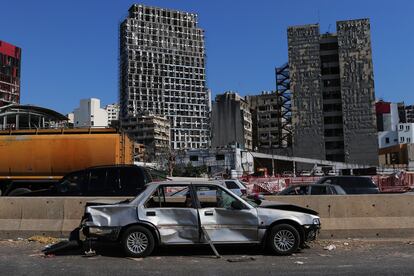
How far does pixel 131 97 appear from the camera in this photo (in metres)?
191

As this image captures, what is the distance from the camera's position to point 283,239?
34.1ft

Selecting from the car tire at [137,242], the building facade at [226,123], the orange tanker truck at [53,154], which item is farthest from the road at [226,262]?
the building facade at [226,123]

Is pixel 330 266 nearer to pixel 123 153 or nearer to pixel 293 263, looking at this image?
pixel 293 263

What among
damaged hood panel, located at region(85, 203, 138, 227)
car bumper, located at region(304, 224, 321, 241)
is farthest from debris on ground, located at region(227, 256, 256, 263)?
damaged hood panel, located at region(85, 203, 138, 227)

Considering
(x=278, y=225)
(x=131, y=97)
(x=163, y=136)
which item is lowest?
(x=278, y=225)

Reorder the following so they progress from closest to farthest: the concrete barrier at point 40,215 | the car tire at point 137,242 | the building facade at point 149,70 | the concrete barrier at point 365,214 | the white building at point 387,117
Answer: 1. the car tire at point 137,242
2. the concrete barrier at point 365,214
3. the concrete barrier at point 40,215
4. the white building at point 387,117
5. the building facade at point 149,70

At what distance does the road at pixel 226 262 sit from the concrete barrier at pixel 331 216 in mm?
628

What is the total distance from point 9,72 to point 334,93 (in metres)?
83.6

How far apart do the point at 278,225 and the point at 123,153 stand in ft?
38.5

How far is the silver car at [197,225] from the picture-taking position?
10.3m

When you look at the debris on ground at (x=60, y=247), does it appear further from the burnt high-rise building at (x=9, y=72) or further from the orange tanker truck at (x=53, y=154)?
the burnt high-rise building at (x=9, y=72)

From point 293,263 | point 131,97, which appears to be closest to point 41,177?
point 293,263

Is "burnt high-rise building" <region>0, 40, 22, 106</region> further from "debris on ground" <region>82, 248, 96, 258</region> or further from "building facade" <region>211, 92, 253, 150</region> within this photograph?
"debris on ground" <region>82, 248, 96, 258</region>

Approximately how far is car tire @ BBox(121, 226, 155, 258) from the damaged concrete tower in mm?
106753
